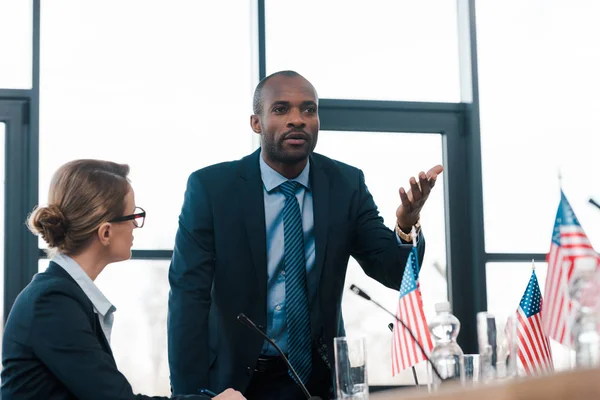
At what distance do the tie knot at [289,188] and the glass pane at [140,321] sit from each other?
1.20 metres

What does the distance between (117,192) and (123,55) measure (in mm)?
1960

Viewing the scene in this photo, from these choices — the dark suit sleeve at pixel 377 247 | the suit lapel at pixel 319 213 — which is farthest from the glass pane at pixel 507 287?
the suit lapel at pixel 319 213

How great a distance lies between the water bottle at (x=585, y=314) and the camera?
5.14 feet

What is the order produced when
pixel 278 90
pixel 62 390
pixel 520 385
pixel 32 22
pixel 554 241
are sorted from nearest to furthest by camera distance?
pixel 520 385, pixel 62 390, pixel 554 241, pixel 278 90, pixel 32 22

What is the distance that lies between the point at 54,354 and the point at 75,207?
1.35 feet

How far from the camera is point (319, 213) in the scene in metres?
3.16

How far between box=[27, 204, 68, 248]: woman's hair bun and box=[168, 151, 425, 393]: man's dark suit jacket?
2.12ft

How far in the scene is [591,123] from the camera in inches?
189

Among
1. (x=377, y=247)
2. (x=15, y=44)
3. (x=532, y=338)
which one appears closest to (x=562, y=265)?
(x=532, y=338)

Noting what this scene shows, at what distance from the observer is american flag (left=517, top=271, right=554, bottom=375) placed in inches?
104

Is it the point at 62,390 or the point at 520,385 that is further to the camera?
the point at 62,390

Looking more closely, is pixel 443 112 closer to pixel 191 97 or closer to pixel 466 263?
pixel 466 263

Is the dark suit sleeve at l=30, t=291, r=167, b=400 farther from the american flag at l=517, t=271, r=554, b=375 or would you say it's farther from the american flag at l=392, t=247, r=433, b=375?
the american flag at l=517, t=271, r=554, b=375

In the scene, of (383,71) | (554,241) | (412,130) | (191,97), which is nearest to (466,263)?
(412,130)
